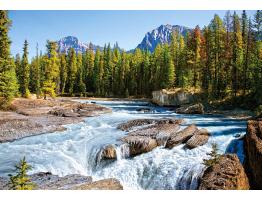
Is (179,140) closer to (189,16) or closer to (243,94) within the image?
(189,16)

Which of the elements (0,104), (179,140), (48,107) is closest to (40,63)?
(48,107)

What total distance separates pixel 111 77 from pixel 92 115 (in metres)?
32.3

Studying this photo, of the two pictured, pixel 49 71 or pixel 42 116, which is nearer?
pixel 42 116

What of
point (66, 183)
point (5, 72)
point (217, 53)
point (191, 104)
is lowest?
point (66, 183)

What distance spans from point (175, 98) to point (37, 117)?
1593 centimetres

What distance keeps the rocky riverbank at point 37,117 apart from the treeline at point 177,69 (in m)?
1.91

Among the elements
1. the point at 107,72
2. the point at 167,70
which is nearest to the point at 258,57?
the point at 167,70

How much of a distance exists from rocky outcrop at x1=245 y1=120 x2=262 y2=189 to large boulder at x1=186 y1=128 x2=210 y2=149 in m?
2.47

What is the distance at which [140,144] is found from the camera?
522 inches

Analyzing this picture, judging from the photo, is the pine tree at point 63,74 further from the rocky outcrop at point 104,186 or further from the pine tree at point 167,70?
the rocky outcrop at point 104,186

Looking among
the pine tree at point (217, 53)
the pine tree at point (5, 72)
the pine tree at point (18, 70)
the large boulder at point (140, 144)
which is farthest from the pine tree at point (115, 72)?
the large boulder at point (140, 144)

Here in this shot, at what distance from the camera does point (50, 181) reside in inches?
403

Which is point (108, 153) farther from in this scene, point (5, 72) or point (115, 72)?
point (115, 72)

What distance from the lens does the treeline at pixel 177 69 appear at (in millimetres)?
27969
